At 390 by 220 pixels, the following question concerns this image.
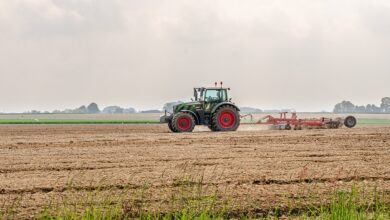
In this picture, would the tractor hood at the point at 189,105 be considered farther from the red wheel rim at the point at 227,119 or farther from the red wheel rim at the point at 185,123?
the red wheel rim at the point at 227,119

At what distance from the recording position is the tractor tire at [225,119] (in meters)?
24.0

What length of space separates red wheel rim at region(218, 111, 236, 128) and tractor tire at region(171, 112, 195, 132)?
121 centimetres

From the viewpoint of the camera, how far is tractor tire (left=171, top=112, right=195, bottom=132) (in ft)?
78.5

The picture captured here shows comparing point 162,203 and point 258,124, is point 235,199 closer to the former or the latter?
point 162,203

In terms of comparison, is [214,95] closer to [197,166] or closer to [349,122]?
[349,122]

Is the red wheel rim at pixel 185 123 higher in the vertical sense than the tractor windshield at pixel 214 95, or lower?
lower

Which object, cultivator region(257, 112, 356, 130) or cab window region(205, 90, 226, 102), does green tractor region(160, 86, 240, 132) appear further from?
cultivator region(257, 112, 356, 130)

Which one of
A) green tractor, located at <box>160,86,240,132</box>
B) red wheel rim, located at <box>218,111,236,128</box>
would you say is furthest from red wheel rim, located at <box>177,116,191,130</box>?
red wheel rim, located at <box>218,111,236,128</box>

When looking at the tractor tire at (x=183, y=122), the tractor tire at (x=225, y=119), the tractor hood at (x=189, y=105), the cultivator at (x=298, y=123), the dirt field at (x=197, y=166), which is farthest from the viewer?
the cultivator at (x=298, y=123)

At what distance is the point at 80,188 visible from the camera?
31.8 ft

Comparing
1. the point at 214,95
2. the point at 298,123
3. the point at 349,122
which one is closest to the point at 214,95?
the point at 214,95

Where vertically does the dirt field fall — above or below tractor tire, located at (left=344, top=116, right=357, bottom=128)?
below

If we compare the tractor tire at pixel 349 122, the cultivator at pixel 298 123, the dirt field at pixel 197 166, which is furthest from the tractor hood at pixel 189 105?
the tractor tire at pixel 349 122

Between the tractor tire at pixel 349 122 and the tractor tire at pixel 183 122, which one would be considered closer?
the tractor tire at pixel 183 122
